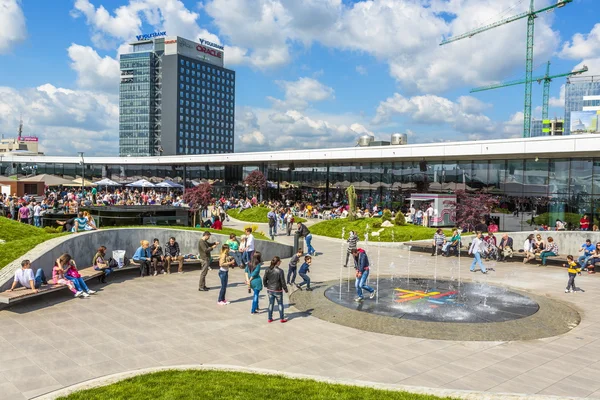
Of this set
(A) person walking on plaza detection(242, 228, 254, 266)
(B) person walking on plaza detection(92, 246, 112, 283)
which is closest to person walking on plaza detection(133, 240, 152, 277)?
(B) person walking on plaza detection(92, 246, 112, 283)

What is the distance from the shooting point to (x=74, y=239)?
1418cm

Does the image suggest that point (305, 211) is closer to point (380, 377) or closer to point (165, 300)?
point (165, 300)

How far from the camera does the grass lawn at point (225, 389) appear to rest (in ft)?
21.0

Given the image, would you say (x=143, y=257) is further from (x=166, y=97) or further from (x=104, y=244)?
(x=166, y=97)

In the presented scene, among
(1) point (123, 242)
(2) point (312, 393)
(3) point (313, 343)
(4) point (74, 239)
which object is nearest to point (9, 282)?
(4) point (74, 239)

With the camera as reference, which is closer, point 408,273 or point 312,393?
point 312,393

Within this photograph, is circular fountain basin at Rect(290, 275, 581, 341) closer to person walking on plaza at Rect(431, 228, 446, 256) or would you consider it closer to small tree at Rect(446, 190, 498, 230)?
person walking on plaza at Rect(431, 228, 446, 256)

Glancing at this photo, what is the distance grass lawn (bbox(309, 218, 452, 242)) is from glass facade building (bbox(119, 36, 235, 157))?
435 ft

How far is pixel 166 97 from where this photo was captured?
156375mm

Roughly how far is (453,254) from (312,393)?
17107 millimetres

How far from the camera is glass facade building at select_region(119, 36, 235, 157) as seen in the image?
514 feet

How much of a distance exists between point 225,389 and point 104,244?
10.7m

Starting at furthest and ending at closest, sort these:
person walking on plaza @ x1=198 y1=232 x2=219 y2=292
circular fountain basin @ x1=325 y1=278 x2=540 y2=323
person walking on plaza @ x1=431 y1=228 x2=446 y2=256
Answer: person walking on plaza @ x1=431 y1=228 x2=446 y2=256, person walking on plaza @ x1=198 y1=232 x2=219 y2=292, circular fountain basin @ x1=325 y1=278 x2=540 y2=323

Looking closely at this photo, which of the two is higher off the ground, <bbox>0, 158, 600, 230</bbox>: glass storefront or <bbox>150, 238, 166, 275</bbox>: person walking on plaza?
<bbox>0, 158, 600, 230</bbox>: glass storefront
